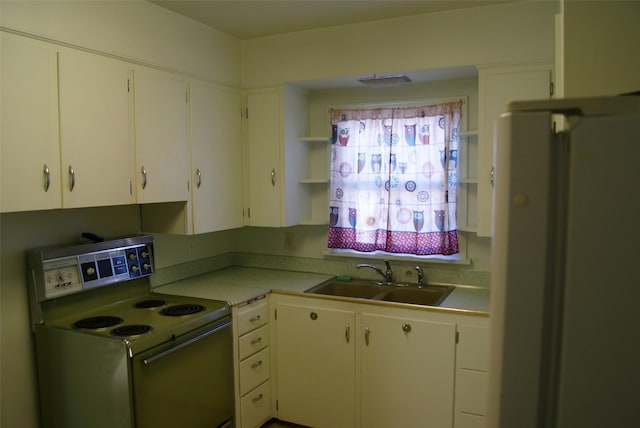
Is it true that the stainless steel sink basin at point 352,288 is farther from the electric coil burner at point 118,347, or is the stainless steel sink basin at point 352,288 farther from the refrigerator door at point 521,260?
the refrigerator door at point 521,260

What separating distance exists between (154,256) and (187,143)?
2.36 feet

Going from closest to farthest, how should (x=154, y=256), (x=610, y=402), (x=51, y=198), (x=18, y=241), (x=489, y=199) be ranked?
1. (x=610, y=402)
2. (x=51, y=198)
3. (x=18, y=241)
4. (x=489, y=199)
5. (x=154, y=256)

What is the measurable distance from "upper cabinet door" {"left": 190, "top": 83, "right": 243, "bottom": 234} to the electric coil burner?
0.47m

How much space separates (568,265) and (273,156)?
2.70m

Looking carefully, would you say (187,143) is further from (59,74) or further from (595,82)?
(595,82)

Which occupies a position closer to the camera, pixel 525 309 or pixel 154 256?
pixel 525 309

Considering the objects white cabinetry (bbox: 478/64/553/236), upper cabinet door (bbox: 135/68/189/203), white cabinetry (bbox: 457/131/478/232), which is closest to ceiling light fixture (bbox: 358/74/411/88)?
white cabinetry (bbox: 478/64/553/236)

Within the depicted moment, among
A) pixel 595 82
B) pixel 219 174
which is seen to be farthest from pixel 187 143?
pixel 595 82

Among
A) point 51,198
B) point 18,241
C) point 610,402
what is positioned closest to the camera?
point 610,402

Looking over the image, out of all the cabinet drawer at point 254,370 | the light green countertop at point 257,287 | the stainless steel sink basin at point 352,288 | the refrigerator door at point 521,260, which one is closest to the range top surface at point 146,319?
the light green countertop at point 257,287

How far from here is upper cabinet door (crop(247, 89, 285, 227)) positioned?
330 centimetres

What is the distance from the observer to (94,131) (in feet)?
7.66

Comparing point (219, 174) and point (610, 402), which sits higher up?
point (219, 174)

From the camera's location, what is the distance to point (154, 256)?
3020 mm
